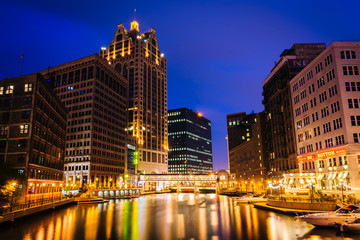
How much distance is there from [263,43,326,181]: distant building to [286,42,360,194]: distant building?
1411cm

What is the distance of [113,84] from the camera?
180625 mm

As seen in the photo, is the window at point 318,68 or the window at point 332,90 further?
the window at point 318,68


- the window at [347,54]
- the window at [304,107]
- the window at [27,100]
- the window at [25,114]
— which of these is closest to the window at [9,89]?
the window at [27,100]

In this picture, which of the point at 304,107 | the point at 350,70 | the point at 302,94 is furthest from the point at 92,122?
the point at 350,70

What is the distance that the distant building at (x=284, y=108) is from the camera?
96556 mm

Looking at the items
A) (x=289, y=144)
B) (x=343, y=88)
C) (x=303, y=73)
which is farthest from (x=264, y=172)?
(x=343, y=88)

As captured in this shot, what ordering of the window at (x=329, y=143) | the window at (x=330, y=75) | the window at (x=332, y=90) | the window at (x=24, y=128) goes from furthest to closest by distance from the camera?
the window at (x=24, y=128)
the window at (x=329, y=143)
the window at (x=330, y=75)
the window at (x=332, y=90)

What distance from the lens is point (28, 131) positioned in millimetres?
70375

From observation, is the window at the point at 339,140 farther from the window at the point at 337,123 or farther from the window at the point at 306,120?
the window at the point at 306,120

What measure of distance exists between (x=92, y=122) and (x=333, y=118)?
119278mm

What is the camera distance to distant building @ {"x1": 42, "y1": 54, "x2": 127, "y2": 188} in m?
Answer: 148

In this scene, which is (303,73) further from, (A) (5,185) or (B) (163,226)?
(A) (5,185)

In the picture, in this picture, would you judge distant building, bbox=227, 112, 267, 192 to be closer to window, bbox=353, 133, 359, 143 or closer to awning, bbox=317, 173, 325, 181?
awning, bbox=317, 173, 325, 181

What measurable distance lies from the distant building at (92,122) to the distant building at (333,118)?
10674 cm
